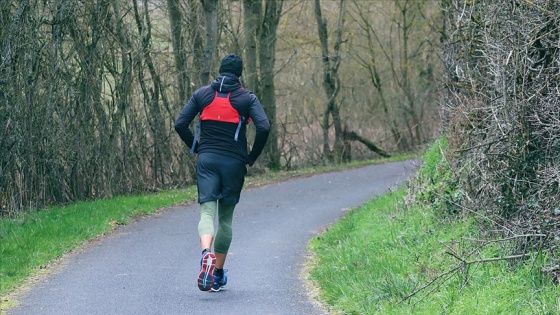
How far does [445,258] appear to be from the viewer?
27.8 ft

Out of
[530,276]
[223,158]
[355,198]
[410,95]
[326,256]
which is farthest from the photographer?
[410,95]

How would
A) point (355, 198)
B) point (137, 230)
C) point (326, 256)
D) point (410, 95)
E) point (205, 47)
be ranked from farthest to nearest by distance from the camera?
point (410, 95) < point (205, 47) < point (355, 198) < point (137, 230) < point (326, 256)

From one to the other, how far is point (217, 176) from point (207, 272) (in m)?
0.89

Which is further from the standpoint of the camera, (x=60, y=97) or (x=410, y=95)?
Answer: (x=410, y=95)

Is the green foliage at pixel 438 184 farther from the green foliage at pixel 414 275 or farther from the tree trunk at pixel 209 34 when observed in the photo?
the tree trunk at pixel 209 34

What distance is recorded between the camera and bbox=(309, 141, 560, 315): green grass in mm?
6773

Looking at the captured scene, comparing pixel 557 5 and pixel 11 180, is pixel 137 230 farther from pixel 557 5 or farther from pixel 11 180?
pixel 557 5

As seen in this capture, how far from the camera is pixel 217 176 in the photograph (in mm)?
8414

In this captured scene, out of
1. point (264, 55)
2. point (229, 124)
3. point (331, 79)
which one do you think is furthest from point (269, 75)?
point (229, 124)

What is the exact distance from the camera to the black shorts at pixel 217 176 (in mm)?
8375

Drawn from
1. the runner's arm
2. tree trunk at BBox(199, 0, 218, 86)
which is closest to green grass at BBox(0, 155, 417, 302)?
the runner's arm

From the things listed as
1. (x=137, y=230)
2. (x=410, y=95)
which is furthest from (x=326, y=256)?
(x=410, y=95)

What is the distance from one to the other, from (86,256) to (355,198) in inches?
338

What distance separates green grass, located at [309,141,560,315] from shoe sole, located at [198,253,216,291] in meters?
1.07
